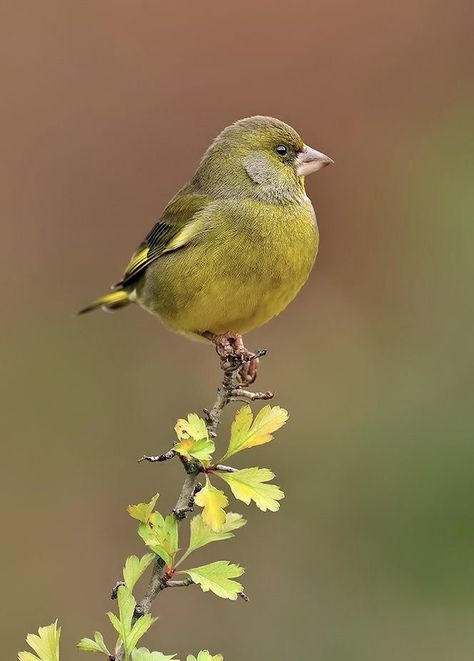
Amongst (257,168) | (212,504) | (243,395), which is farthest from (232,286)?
(212,504)

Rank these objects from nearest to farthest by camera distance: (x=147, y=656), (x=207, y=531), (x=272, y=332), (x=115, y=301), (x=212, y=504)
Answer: (x=147, y=656) < (x=212, y=504) < (x=207, y=531) < (x=115, y=301) < (x=272, y=332)

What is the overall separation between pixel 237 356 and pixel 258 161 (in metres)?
1.40

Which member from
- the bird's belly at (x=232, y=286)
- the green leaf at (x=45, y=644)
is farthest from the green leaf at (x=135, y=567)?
the bird's belly at (x=232, y=286)

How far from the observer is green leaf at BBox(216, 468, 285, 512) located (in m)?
1.40

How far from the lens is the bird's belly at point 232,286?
2779 millimetres

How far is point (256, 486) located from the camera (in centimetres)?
142

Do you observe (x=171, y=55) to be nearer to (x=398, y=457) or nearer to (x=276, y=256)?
(x=398, y=457)

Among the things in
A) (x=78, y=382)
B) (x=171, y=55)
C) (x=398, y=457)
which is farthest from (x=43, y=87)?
(x=398, y=457)

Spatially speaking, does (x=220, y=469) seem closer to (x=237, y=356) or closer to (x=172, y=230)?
(x=237, y=356)

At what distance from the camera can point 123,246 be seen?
24.8 ft

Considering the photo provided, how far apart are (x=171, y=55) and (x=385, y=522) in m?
5.58

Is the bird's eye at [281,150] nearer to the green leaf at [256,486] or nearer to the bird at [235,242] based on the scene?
the bird at [235,242]

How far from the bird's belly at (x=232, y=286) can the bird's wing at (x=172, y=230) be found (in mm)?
110

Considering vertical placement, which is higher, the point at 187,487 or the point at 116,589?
the point at 187,487
